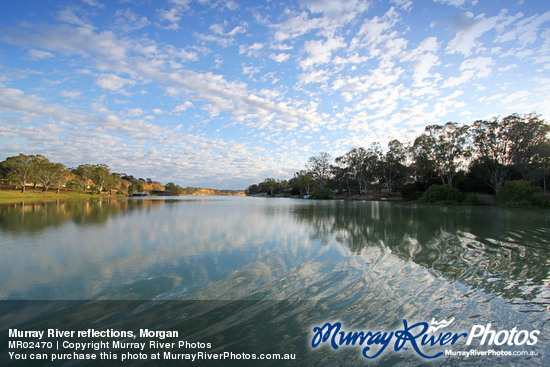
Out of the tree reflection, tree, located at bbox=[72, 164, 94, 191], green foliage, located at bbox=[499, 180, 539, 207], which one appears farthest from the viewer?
tree, located at bbox=[72, 164, 94, 191]

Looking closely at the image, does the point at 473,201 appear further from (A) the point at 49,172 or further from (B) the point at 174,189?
(B) the point at 174,189

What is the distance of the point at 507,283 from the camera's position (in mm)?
5617

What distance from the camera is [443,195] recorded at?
4594 cm

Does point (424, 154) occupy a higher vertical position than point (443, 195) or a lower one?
higher

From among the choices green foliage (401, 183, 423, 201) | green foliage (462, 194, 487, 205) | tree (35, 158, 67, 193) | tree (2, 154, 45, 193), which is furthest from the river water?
tree (35, 158, 67, 193)

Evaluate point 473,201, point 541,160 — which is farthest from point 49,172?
point 541,160

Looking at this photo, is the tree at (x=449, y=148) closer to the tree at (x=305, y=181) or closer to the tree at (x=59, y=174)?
the tree at (x=305, y=181)

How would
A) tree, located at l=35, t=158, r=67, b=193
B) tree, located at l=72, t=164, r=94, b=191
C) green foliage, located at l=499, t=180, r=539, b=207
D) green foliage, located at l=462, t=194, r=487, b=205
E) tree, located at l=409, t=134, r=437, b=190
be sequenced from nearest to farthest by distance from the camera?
green foliage, located at l=499, t=180, r=539, b=207 < green foliage, located at l=462, t=194, r=487, b=205 < tree, located at l=409, t=134, r=437, b=190 < tree, located at l=35, t=158, r=67, b=193 < tree, located at l=72, t=164, r=94, b=191

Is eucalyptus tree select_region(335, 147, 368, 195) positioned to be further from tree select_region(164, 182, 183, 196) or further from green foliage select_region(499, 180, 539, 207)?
tree select_region(164, 182, 183, 196)

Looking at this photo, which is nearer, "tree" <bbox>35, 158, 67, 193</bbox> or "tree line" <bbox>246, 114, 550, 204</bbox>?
"tree line" <bbox>246, 114, 550, 204</bbox>

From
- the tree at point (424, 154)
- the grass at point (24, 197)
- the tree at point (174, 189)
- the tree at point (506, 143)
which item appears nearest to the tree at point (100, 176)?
Result: the grass at point (24, 197)

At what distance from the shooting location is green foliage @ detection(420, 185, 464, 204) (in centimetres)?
4425

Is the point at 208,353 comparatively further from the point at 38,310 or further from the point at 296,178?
the point at 296,178

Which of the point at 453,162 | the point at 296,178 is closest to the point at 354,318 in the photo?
the point at 453,162
